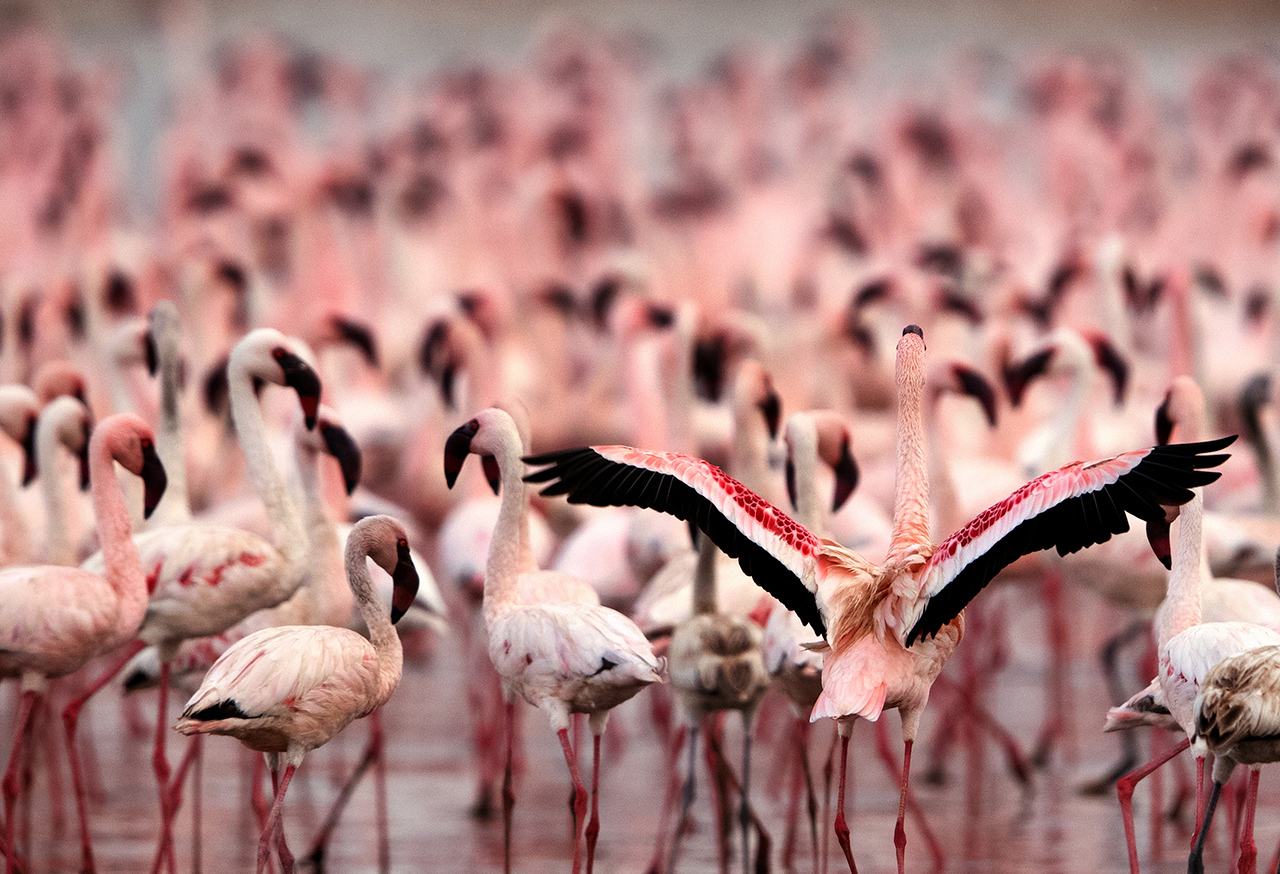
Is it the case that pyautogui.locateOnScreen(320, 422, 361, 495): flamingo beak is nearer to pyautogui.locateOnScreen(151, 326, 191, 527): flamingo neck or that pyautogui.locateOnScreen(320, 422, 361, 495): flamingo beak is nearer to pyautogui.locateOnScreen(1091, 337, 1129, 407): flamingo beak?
pyautogui.locateOnScreen(151, 326, 191, 527): flamingo neck

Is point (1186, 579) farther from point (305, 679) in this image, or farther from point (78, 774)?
point (78, 774)

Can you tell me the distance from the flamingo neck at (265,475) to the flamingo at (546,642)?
0.77 meters

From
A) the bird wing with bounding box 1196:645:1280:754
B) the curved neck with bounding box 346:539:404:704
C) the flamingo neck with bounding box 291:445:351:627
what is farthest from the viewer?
the flamingo neck with bounding box 291:445:351:627

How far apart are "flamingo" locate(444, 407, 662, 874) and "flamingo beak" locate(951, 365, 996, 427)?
2.58m

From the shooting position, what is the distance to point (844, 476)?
23.0 feet

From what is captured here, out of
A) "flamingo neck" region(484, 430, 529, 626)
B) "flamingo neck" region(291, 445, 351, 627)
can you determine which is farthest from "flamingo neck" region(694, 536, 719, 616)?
"flamingo neck" region(291, 445, 351, 627)

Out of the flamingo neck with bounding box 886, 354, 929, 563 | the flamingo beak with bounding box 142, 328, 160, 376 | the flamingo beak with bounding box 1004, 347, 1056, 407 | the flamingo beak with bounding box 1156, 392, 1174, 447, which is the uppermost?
the flamingo beak with bounding box 1004, 347, 1056, 407

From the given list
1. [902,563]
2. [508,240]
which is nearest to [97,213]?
[508,240]

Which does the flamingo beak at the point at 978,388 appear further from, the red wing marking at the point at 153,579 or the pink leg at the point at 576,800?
the red wing marking at the point at 153,579

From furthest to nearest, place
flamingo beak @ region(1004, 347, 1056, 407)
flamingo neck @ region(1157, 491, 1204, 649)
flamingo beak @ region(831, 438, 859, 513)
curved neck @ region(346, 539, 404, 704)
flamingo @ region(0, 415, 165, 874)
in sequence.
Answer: flamingo beak @ region(1004, 347, 1056, 407)
flamingo beak @ region(831, 438, 859, 513)
flamingo neck @ region(1157, 491, 1204, 649)
flamingo @ region(0, 415, 165, 874)
curved neck @ region(346, 539, 404, 704)

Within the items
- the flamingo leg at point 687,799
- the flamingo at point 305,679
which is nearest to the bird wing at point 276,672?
the flamingo at point 305,679

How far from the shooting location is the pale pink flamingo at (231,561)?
20.8 ft

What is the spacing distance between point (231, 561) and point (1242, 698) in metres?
3.22

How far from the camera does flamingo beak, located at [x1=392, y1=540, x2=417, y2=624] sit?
5633 millimetres
